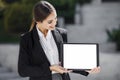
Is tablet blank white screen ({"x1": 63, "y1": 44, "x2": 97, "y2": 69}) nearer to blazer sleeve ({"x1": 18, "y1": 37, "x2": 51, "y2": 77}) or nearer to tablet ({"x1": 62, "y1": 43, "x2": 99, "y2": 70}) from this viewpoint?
tablet ({"x1": 62, "y1": 43, "x2": 99, "y2": 70})

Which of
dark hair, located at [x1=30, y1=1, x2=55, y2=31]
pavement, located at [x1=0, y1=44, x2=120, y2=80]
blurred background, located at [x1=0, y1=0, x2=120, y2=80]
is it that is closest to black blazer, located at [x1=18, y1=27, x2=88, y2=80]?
dark hair, located at [x1=30, y1=1, x2=55, y2=31]

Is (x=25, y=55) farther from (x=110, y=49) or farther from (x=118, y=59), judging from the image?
(x=110, y=49)

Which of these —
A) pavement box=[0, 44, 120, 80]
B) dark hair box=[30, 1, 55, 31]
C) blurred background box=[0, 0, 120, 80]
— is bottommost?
A: pavement box=[0, 44, 120, 80]

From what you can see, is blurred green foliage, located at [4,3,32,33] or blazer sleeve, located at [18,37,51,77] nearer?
blazer sleeve, located at [18,37,51,77]

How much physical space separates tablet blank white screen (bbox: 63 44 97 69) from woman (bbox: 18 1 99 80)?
0.04m

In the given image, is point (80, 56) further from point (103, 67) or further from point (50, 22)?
point (103, 67)

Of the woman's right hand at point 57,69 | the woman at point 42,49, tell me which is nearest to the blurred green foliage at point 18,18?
the woman at point 42,49

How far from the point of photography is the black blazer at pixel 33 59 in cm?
281

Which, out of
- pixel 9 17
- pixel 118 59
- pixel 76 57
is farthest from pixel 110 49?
pixel 76 57

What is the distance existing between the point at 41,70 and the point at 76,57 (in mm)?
253

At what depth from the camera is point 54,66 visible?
9.10 feet

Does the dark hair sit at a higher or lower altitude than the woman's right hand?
higher


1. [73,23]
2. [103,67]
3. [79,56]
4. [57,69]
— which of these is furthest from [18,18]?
[57,69]

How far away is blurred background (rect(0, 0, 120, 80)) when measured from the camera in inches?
358
